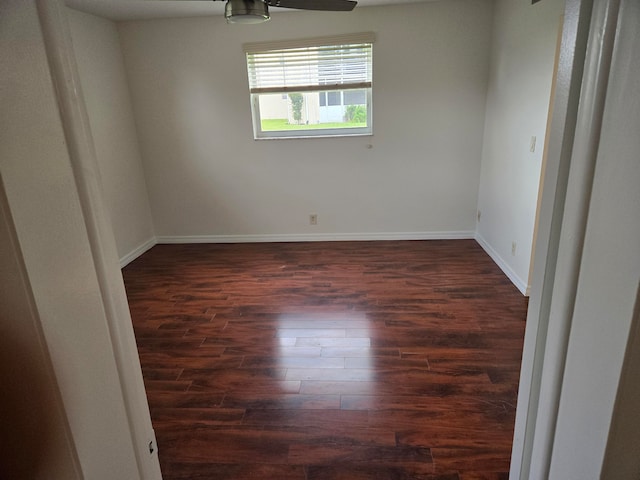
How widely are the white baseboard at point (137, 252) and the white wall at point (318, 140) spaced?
139 millimetres

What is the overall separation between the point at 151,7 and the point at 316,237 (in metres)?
2.71

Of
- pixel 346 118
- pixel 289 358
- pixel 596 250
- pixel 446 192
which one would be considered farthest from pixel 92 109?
pixel 596 250

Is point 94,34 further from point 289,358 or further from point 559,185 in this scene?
point 559,185

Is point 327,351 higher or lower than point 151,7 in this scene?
lower

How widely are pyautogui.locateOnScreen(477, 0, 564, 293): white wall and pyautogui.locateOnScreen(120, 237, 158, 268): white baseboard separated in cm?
365

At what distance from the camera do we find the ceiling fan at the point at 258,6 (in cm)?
193

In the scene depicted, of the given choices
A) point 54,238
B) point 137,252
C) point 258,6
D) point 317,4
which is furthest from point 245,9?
point 137,252

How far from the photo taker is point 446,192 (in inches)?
170

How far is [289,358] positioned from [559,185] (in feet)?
7.03

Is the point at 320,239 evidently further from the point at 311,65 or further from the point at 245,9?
the point at 245,9

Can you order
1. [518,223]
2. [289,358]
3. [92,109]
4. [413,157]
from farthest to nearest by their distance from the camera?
[413,157], [92,109], [518,223], [289,358]

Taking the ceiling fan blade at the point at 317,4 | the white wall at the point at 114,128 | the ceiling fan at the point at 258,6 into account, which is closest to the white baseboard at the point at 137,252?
the white wall at the point at 114,128

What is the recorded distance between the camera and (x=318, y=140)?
13.9 ft

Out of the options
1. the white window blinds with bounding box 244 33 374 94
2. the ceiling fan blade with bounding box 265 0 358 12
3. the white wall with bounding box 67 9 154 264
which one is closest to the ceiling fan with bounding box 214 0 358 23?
the ceiling fan blade with bounding box 265 0 358 12
